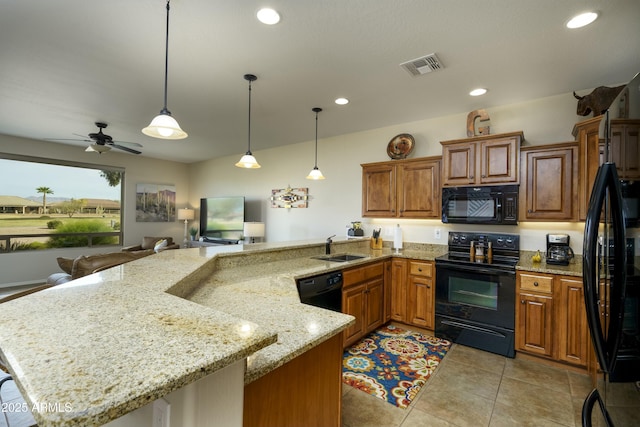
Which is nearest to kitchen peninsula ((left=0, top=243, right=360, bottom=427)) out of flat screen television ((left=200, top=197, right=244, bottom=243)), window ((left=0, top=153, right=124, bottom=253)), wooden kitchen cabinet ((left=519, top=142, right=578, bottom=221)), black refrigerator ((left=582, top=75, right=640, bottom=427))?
black refrigerator ((left=582, top=75, right=640, bottom=427))

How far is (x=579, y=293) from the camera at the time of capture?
245 cm

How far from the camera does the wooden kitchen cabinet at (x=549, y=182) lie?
112 inches

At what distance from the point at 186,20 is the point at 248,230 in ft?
12.5

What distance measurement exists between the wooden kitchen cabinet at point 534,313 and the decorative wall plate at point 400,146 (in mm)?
2040

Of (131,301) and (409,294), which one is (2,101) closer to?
(131,301)

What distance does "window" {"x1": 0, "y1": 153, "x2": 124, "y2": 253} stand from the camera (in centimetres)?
525

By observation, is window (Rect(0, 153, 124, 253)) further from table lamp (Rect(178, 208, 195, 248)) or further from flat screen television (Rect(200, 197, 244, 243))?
flat screen television (Rect(200, 197, 244, 243))

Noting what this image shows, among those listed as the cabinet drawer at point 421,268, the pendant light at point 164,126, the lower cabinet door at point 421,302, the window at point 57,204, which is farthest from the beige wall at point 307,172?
→ the pendant light at point 164,126

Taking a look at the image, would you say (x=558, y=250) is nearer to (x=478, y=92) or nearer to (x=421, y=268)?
(x=421, y=268)

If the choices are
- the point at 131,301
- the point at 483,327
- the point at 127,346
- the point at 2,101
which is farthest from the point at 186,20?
the point at 483,327

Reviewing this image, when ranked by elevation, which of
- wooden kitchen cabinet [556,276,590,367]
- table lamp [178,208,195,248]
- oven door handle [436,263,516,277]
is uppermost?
table lamp [178,208,195,248]

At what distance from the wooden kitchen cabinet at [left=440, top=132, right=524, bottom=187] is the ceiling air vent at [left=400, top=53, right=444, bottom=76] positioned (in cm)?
106

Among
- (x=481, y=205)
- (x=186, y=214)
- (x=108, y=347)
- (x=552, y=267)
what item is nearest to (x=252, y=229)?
(x=186, y=214)

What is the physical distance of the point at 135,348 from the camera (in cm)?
67
